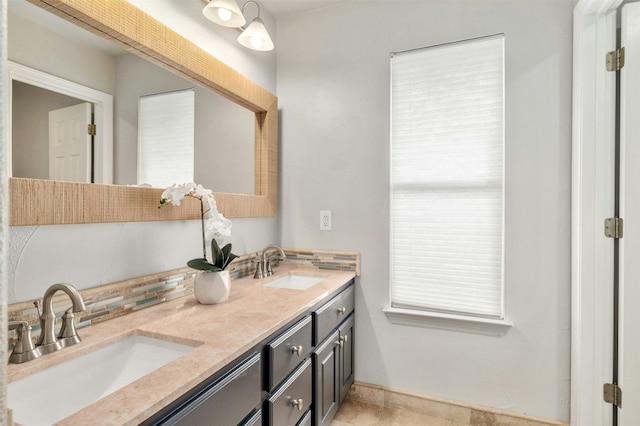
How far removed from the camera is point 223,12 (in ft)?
5.19

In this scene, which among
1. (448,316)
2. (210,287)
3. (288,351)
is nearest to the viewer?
(288,351)

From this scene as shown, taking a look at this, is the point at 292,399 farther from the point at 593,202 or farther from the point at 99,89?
the point at 593,202

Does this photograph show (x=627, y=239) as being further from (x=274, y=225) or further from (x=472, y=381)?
(x=274, y=225)

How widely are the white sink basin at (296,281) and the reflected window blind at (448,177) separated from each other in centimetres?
50

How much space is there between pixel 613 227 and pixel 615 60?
0.80 meters

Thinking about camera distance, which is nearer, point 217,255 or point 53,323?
point 53,323

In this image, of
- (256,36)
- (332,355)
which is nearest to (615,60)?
(256,36)

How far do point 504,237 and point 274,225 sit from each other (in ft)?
4.65

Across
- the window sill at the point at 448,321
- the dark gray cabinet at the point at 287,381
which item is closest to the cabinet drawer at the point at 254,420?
the dark gray cabinet at the point at 287,381

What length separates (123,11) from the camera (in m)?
1.24

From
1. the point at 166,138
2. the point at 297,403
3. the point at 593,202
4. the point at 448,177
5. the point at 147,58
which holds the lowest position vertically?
the point at 297,403

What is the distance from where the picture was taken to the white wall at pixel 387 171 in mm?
1812

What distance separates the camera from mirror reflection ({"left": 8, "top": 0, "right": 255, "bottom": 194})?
3.23ft

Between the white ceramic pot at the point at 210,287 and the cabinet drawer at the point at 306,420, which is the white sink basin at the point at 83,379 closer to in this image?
the white ceramic pot at the point at 210,287
